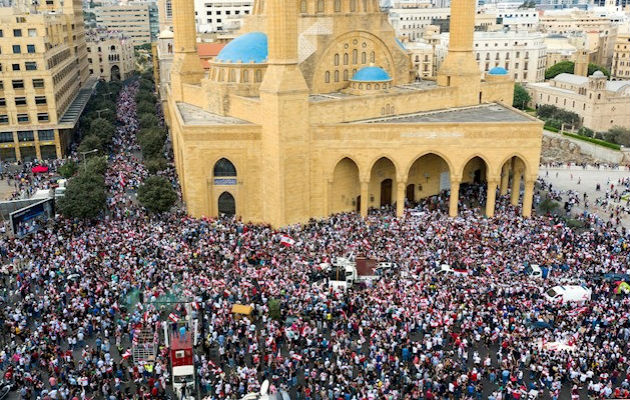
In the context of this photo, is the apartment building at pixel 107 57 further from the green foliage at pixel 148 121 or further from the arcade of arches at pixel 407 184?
the arcade of arches at pixel 407 184

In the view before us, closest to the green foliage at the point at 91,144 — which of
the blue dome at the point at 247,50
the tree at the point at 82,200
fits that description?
the blue dome at the point at 247,50

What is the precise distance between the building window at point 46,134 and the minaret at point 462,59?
3428 cm

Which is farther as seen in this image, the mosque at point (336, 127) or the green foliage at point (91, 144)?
the green foliage at point (91, 144)

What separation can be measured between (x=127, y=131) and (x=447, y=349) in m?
51.8

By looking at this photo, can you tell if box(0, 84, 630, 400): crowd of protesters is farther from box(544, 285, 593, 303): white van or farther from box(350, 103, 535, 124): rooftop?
box(350, 103, 535, 124): rooftop

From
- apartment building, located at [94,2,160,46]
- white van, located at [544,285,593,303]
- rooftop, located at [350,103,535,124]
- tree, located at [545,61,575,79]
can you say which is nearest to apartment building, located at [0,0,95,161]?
rooftop, located at [350,103,535,124]

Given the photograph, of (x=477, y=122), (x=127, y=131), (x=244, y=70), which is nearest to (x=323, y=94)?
(x=244, y=70)

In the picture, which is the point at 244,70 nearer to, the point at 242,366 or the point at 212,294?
the point at 212,294

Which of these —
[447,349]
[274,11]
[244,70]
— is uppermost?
[274,11]

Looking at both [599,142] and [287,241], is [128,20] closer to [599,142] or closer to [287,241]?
[599,142]

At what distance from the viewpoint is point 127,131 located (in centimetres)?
6562

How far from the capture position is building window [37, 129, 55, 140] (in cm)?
5331

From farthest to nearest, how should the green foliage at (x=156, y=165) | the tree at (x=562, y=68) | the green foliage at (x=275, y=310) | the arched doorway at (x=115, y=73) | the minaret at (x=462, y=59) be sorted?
1. the arched doorway at (x=115, y=73)
2. the tree at (x=562, y=68)
3. the green foliage at (x=156, y=165)
4. the minaret at (x=462, y=59)
5. the green foliage at (x=275, y=310)

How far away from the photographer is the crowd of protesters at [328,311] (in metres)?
20.4
